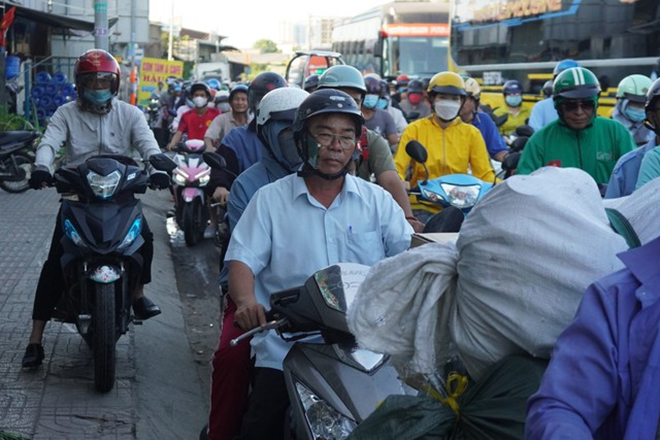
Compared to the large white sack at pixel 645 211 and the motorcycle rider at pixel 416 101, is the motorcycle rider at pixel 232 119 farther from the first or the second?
the large white sack at pixel 645 211

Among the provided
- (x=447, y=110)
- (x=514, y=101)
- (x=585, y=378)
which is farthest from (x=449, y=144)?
(x=514, y=101)

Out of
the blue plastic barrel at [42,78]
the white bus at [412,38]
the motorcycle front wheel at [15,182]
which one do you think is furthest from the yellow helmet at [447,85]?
the white bus at [412,38]

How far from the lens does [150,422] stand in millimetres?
4965

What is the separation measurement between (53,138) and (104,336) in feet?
4.47

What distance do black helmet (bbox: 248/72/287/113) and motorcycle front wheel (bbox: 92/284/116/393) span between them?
1940 millimetres

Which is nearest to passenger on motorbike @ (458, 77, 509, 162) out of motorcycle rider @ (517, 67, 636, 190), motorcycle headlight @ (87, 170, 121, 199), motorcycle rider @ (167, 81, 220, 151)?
motorcycle rider @ (517, 67, 636, 190)

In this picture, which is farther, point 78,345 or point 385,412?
point 78,345

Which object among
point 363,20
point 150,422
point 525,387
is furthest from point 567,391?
point 363,20

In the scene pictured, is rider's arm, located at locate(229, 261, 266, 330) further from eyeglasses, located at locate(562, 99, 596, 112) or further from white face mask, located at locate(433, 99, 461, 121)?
white face mask, located at locate(433, 99, 461, 121)

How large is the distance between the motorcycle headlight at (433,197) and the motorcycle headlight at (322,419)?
3.70m

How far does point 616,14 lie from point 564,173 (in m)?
13.2

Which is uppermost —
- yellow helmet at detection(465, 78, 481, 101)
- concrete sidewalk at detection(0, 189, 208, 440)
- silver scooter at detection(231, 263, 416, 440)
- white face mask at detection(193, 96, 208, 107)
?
yellow helmet at detection(465, 78, 481, 101)

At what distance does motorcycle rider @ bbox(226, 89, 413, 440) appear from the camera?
374cm

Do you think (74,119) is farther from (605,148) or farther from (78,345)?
(605,148)
